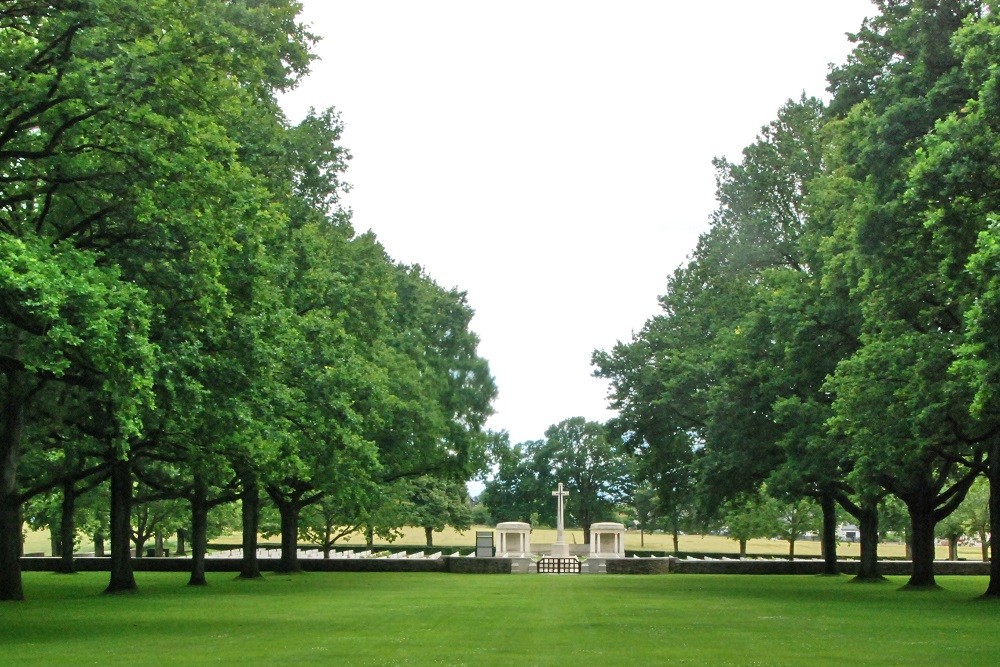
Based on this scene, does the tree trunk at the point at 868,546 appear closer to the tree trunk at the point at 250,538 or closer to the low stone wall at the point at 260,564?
the low stone wall at the point at 260,564

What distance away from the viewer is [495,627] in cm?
2166

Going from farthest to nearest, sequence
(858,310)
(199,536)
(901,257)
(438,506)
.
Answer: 1. (438,506)
2. (199,536)
3. (858,310)
4. (901,257)

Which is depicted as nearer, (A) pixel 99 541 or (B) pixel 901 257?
(B) pixel 901 257

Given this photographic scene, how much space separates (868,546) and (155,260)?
112 ft

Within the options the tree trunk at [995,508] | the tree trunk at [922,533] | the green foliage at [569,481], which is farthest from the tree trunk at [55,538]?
the green foliage at [569,481]

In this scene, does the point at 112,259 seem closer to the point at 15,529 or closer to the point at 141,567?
the point at 15,529

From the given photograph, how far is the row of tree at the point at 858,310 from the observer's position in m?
25.1

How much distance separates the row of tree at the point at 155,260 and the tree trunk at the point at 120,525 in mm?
54

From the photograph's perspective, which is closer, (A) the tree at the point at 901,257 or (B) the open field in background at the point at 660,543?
(A) the tree at the point at 901,257

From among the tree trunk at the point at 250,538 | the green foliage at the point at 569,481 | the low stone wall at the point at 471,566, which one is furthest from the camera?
the green foliage at the point at 569,481

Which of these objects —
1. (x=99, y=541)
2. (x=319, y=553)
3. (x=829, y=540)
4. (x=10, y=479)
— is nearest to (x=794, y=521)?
(x=829, y=540)

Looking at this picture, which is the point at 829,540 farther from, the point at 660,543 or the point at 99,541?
the point at 660,543

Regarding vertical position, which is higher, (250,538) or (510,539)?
(250,538)

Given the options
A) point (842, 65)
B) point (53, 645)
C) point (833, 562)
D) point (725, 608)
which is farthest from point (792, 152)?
point (53, 645)
